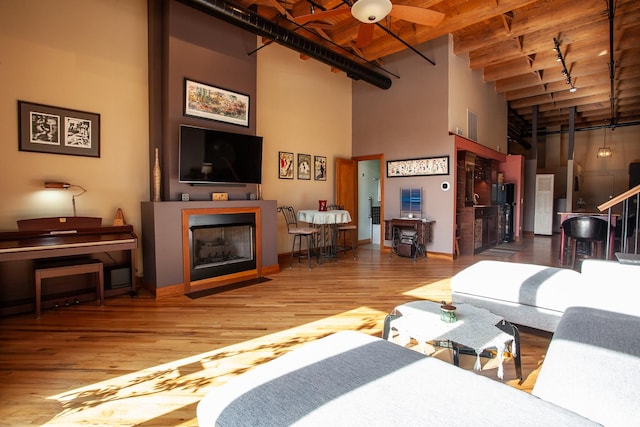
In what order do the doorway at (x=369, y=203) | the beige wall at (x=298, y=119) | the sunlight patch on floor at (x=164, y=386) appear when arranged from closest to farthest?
1. the sunlight patch on floor at (x=164, y=386)
2. the beige wall at (x=298, y=119)
3. the doorway at (x=369, y=203)

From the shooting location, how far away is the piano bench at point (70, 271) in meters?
3.25

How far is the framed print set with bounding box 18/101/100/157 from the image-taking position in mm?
3474

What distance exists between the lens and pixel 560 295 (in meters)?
2.50

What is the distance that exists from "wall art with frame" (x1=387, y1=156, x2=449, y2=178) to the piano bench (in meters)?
5.54

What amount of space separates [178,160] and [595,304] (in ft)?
14.7

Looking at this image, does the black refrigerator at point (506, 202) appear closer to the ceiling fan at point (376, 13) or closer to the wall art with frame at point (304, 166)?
the wall art with frame at point (304, 166)

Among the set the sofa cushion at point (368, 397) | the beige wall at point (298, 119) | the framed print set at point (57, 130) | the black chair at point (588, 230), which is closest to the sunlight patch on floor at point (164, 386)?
the sofa cushion at point (368, 397)

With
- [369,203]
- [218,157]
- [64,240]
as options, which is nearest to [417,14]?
[218,157]

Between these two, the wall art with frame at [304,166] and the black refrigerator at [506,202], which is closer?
the wall art with frame at [304,166]

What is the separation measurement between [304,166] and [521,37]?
4946 mm

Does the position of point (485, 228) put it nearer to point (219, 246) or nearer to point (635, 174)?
point (219, 246)

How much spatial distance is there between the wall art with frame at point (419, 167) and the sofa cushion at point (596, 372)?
476 centimetres

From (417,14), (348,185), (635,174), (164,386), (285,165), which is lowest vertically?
(164,386)

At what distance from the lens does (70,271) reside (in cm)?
343
